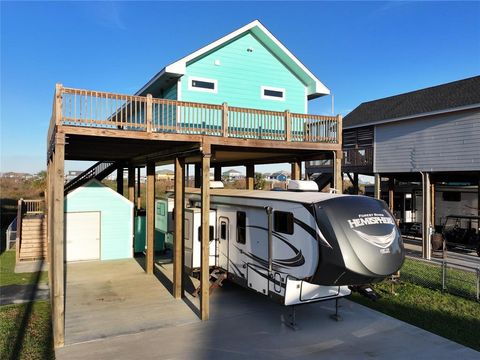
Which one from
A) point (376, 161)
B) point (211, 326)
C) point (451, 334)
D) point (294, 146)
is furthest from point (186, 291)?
point (376, 161)

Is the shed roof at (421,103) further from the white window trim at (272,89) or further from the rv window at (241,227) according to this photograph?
the rv window at (241,227)

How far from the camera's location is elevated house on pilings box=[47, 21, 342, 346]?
8695 millimetres

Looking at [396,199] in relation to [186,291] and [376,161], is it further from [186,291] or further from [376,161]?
[186,291]

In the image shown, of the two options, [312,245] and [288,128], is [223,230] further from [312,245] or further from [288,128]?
[312,245]

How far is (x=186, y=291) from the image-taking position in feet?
38.9

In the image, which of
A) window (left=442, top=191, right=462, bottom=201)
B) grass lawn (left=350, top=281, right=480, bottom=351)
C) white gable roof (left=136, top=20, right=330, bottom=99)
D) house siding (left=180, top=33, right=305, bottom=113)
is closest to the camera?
grass lawn (left=350, top=281, right=480, bottom=351)

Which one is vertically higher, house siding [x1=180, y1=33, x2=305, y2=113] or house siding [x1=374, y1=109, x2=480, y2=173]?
house siding [x1=180, y1=33, x2=305, y2=113]

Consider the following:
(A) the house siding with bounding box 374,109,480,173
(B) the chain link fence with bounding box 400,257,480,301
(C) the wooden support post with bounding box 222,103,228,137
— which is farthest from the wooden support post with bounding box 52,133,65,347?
(A) the house siding with bounding box 374,109,480,173

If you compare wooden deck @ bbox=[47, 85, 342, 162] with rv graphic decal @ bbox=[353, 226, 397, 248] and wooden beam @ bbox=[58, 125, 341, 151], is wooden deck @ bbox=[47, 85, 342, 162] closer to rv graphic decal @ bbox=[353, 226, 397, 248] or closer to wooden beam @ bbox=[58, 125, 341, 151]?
wooden beam @ bbox=[58, 125, 341, 151]

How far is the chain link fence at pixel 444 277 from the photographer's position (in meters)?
11.1

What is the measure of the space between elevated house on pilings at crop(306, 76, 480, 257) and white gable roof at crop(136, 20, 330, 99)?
5.46 metres

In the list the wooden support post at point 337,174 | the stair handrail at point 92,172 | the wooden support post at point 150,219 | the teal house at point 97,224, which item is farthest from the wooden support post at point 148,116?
the stair handrail at point 92,172

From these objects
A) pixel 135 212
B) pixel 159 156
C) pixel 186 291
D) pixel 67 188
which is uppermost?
pixel 159 156

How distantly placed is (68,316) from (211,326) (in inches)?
147
